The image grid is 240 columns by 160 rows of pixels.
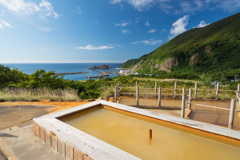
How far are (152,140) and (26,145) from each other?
250 cm

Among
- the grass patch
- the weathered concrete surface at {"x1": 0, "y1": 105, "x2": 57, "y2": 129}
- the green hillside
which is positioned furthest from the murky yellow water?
the green hillside

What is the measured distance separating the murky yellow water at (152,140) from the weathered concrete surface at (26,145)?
0.83 m

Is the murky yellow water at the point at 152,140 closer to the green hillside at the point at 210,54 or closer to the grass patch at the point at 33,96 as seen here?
the grass patch at the point at 33,96

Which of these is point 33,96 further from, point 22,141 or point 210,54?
point 210,54

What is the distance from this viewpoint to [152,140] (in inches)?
101

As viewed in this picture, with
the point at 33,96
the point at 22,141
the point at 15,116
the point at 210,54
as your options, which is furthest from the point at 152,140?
the point at 210,54

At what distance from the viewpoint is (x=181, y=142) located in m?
2.48

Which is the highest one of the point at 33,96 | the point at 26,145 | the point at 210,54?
the point at 210,54

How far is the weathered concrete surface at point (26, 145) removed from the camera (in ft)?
6.82

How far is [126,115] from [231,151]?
235 centimetres

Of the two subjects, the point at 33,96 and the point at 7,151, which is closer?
the point at 7,151

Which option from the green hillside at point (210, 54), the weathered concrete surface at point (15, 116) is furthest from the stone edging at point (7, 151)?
the green hillside at point (210, 54)

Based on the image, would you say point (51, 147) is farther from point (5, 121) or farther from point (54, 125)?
point (5, 121)

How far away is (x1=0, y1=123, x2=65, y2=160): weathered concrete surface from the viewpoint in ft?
6.82
